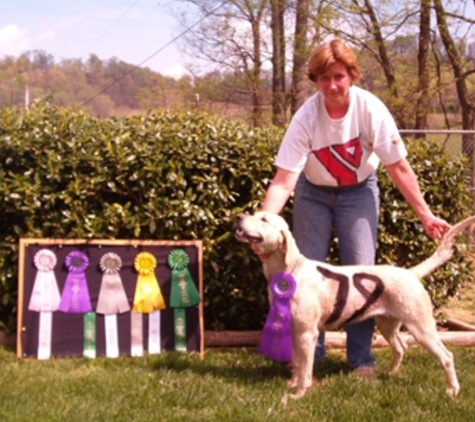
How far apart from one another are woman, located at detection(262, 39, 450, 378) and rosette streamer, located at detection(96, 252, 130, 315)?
147cm

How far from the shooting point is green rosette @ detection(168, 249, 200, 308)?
17.6 feet

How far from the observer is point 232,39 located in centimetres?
1906

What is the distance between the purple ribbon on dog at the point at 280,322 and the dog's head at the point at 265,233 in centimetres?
→ 17

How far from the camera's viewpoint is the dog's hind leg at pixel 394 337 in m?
4.96

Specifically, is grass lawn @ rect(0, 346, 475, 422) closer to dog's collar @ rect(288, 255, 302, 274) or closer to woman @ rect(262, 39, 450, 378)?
woman @ rect(262, 39, 450, 378)

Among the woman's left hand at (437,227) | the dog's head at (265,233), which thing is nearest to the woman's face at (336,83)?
the dog's head at (265,233)

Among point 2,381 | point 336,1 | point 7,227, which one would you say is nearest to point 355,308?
point 2,381

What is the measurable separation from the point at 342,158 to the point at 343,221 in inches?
18.7

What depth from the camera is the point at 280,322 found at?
4.53 m

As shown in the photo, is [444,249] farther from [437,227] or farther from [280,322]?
[280,322]

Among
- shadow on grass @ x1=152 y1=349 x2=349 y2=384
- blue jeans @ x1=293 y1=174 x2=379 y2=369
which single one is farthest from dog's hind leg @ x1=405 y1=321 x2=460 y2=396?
shadow on grass @ x1=152 y1=349 x2=349 y2=384

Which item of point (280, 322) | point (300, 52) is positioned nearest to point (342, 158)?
point (280, 322)

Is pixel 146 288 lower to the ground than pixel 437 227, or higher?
lower

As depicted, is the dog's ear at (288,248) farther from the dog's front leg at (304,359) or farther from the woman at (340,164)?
the dog's front leg at (304,359)
